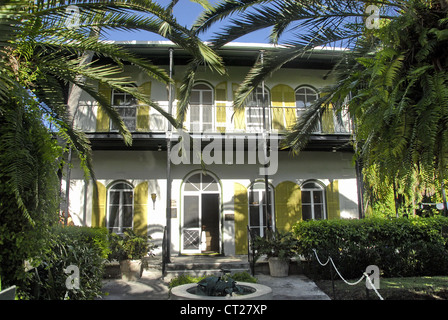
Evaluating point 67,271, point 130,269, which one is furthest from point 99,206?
point 67,271

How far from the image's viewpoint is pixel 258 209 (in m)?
11.5

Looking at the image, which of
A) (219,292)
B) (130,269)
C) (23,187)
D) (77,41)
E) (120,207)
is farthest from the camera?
(120,207)

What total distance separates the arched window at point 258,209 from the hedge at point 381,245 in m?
2.96

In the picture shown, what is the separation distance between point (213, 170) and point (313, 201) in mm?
3450

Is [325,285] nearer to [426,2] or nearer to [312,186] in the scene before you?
[312,186]

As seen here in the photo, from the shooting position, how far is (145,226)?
10914 mm

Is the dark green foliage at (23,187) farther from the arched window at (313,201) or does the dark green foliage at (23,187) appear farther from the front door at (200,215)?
the arched window at (313,201)

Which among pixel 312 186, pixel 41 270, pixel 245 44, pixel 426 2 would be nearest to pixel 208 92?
pixel 245 44

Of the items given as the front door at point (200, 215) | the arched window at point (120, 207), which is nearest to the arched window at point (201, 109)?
the front door at point (200, 215)

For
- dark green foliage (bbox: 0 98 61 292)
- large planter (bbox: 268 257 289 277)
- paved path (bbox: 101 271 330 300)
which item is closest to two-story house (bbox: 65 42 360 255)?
large planter (bbox: 268 257 289 277)

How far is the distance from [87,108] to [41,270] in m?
7.41

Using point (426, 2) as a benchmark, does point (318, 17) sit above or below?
above

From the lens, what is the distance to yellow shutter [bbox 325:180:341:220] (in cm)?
1152

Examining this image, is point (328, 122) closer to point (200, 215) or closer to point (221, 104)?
point (221, 104)
